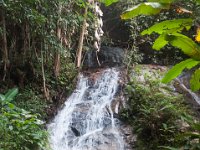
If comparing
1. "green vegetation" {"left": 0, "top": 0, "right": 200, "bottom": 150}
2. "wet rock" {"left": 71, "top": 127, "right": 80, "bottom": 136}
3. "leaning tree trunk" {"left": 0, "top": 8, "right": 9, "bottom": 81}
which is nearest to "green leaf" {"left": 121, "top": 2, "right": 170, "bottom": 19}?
"green vegetation" {"left": 0, "top": 0, "right": 200, "bottom": 150}

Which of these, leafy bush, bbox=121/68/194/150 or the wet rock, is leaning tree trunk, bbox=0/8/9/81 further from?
leafy bush, bbox=121/68/194/150

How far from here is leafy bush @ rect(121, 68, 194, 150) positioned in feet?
16.9

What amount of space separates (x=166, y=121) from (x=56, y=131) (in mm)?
2426

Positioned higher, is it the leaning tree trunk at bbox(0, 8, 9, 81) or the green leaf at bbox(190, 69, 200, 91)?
Result: the leaning tree trunk at bbox(0, 8, 9, 81)

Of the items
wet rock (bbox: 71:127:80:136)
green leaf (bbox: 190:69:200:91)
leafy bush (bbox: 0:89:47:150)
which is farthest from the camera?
wet rock (bbox: 71:127:80:136)

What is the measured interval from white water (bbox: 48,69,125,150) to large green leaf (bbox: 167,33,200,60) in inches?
173

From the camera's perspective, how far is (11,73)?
6973mm

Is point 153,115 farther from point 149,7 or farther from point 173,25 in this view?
point 149,7

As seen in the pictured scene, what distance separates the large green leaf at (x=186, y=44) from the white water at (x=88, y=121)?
Answer: 440cm

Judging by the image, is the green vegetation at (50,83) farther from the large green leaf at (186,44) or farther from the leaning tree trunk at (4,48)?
the large green leaf at (186,44)

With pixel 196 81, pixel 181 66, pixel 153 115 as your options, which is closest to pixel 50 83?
pixel 153 115

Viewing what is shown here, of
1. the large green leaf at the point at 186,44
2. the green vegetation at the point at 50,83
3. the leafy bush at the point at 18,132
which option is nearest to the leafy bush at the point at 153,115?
the green vegetation at the point at 50,83

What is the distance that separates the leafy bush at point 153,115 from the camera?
202 inches

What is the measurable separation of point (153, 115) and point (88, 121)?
1.75 meters
